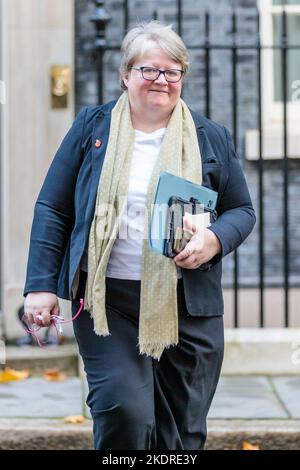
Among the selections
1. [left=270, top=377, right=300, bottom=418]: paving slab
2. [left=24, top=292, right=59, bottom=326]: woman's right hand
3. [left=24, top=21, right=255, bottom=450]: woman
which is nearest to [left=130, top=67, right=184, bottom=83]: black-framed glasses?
[left=24, top=21, right=255, bottom=450]: woman

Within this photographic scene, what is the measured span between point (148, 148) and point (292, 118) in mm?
3870

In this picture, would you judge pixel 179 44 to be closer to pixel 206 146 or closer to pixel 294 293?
pixel 206 146

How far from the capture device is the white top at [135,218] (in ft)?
12.8

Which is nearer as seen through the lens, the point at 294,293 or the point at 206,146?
the point at 206,146

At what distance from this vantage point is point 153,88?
12.7ft

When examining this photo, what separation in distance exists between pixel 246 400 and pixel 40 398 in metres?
1.19

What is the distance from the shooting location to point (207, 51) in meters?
6.60

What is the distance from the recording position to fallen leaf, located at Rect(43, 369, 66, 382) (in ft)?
22.0

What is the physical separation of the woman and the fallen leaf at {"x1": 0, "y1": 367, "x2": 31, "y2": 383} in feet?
8.85

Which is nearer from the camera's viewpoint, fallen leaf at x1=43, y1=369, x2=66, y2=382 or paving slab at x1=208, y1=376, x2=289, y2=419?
paving slab at x1=208, y1=376, x2=289, y2=419

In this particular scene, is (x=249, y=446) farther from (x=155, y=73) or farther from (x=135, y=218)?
(x=155, y=73)

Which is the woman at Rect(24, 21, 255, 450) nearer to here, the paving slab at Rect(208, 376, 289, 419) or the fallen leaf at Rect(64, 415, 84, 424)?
the fallen leaf at Rect(64, 415, 84, 424)
